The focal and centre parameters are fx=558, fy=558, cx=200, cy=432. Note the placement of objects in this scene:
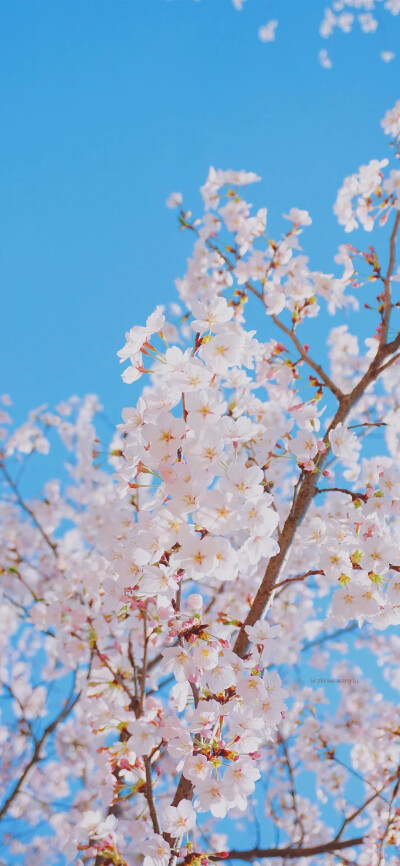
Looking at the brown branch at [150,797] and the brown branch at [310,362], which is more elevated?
the brown branch at [310,362]

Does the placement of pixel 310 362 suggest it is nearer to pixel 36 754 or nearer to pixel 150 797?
pixel 150 797

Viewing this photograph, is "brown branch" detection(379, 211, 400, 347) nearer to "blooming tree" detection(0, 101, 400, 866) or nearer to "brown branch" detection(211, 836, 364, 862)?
"blooming tree" detection(0, 101, 400, 866)

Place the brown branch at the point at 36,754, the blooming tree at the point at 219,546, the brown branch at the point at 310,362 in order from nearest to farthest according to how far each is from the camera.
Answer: the blooming tree at the point at 219,546 → the brown branch at the point at 310,362 → the brown branch at the point at 36,754

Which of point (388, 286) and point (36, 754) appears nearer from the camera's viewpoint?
point (388, 286)

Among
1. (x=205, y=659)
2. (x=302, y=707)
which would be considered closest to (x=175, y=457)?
(x=205, y=659)

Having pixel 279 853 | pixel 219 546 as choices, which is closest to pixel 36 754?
pixel 279 853

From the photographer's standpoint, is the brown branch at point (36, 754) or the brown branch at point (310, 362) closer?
the brown branch at point (310, 362)

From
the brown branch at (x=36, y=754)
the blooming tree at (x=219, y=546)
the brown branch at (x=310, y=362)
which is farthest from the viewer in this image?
the brown branch at (x=36, y=754)

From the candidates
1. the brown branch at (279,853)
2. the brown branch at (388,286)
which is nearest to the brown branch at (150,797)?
the brown branch at (279,853)

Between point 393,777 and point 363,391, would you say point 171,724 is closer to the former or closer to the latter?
point 363,391

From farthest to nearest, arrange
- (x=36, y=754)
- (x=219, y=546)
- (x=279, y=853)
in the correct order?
1. (x=36, y=754)
2. (x=279, y=853)
3. (x=219, y=546)

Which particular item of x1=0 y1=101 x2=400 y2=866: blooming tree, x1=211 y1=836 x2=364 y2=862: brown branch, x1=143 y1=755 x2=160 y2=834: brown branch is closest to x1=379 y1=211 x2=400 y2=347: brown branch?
x1=0 y1=101 x2=400 y2=866: blooming tree

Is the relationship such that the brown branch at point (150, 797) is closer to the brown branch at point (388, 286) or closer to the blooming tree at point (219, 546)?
the blooming tree at point (219, 546)

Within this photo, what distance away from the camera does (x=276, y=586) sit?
246cm
